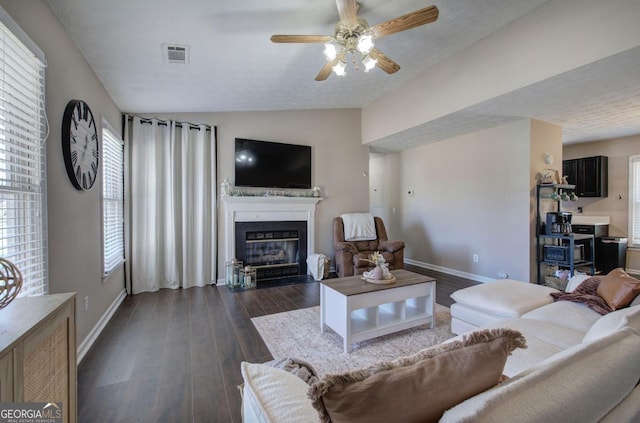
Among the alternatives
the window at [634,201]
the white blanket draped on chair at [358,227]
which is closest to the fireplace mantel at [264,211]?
the white blanket draped on chair at [358,227]

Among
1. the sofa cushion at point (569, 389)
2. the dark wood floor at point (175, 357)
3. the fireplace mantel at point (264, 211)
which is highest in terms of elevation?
the fireplace mantel at point (264, 211)

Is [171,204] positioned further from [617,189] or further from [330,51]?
[617,189]

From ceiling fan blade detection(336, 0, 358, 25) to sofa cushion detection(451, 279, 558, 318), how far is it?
242cm

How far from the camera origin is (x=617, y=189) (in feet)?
17.1

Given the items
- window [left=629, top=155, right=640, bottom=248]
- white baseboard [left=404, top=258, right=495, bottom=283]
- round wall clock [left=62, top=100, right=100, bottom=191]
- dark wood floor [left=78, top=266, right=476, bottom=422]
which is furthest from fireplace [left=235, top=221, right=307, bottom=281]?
window [left=629, top=155, right=640, bottom=248]

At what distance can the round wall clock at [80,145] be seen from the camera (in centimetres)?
212

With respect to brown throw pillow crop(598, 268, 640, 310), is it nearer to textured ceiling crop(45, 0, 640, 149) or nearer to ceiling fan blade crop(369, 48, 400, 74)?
textured ceiling crop(45, 0, 640, 149)

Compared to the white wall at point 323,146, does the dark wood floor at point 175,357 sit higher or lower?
lower

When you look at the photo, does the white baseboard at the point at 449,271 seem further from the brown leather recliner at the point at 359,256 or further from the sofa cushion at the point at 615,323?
the sofa cushion at the point at 615,323

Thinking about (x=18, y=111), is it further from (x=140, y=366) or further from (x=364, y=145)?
(x=364, y=145)

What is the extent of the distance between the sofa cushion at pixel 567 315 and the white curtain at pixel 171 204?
12.9ft

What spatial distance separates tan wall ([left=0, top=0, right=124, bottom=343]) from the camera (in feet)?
6.04

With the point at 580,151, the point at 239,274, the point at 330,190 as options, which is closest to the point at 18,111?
the point at 239,274

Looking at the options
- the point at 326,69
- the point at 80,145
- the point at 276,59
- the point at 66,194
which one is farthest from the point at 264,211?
the point at 66,194
